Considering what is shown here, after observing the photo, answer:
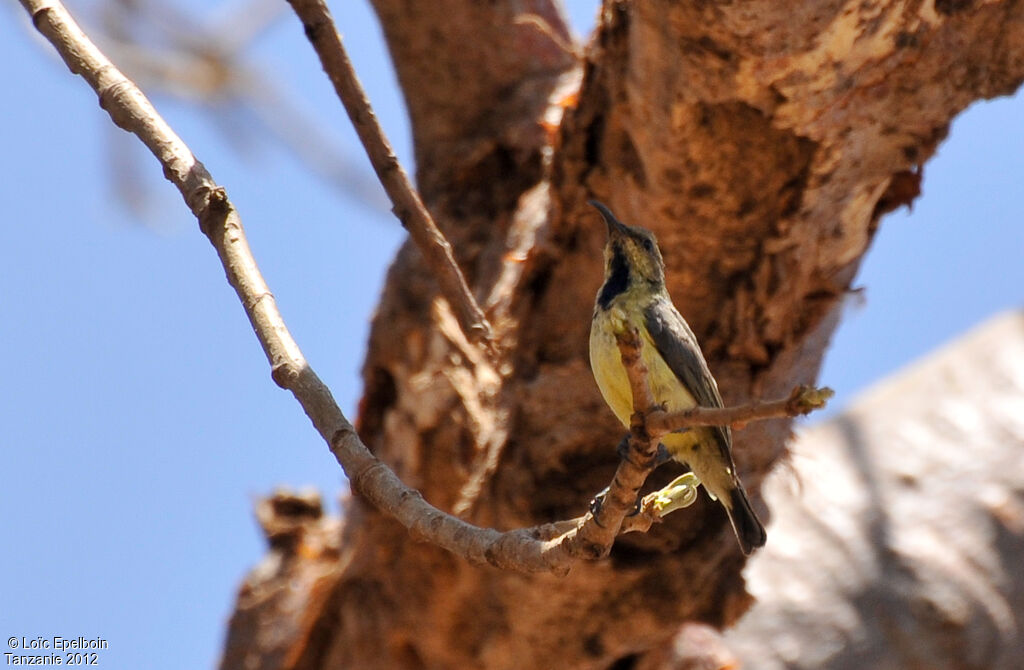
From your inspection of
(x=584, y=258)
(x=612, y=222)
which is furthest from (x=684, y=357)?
(x=584, y=258)

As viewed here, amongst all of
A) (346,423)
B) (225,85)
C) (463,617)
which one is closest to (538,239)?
(463,617)

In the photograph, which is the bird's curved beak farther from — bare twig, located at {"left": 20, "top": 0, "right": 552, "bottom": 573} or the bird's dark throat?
bare twig, located at {"left": 20, "top": 0, "right": 552, "bottom": 573}

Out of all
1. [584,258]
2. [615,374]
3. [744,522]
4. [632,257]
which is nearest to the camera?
[615,374]

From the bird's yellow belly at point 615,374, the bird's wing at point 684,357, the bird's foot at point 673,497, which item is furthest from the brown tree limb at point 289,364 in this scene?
the bird's wing at point 684,357

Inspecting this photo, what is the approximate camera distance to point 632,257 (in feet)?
13.0

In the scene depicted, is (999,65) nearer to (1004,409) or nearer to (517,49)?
(517,49)

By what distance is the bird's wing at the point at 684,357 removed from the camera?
3.55 meters

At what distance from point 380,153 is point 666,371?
3.74ft

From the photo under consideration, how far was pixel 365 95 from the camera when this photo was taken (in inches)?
126

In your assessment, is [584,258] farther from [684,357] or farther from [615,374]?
[615,374]

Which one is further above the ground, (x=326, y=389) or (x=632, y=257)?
(x=632, y=257)

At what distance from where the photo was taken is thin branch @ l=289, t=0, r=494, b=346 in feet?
10.2

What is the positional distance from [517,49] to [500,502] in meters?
2.38

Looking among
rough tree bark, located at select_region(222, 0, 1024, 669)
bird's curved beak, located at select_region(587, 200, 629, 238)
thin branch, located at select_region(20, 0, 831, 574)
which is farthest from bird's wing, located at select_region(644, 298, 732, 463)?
thin branch, located at select_region(20, 0, 831, 574)
